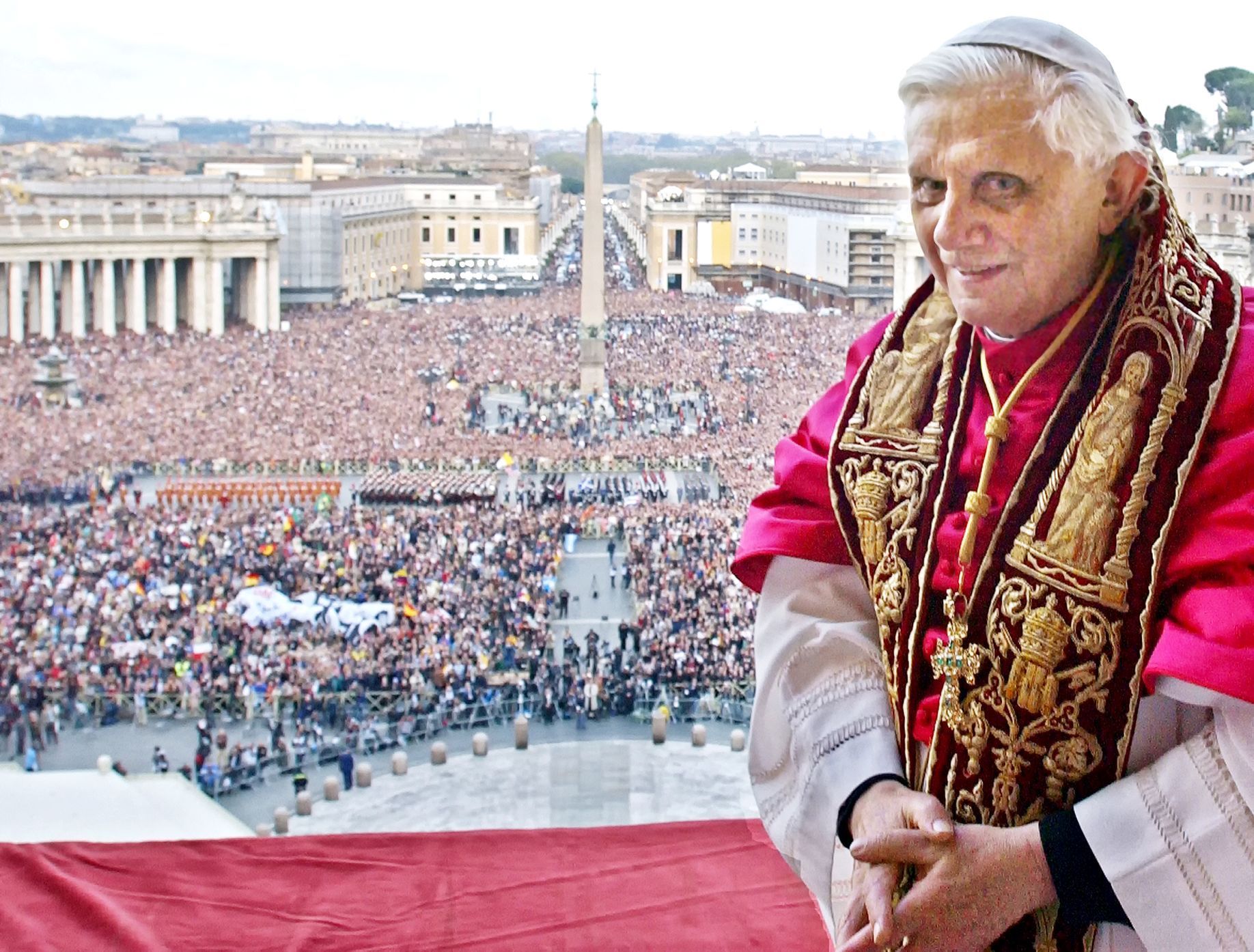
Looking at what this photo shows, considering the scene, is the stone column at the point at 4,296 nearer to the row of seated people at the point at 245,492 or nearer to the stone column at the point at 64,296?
the stone column at the point at 64,296

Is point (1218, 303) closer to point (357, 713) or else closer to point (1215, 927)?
point (1215, 927)

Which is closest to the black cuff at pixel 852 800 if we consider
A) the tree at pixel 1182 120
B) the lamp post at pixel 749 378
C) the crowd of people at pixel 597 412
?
the tree at pixel 1182 120

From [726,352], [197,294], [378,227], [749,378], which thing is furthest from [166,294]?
[749,378]

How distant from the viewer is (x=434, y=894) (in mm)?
1170

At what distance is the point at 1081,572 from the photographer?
71 cm

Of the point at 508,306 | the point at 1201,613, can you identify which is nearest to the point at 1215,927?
the point at 1201,613

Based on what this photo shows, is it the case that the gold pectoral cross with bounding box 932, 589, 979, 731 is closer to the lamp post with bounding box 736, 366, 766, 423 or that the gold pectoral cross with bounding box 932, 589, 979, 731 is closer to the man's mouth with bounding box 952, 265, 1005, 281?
the man's mouth with bounding box 952, 265, 1005, 281

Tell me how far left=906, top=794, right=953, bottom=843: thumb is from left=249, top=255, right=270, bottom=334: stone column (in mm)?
13493

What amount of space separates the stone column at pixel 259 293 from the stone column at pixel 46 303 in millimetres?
1854

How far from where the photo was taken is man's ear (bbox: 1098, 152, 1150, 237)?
0.73 meters

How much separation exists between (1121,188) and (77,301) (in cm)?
1284

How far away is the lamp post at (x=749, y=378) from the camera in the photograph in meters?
9.64

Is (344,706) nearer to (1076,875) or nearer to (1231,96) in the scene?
(1231,96)

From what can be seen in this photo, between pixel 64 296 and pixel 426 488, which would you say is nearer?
pixel 426 488
